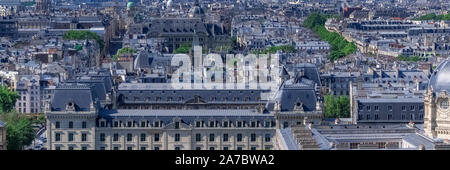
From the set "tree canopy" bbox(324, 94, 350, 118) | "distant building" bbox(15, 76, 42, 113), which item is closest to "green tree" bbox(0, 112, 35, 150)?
"tree canopy" bbox(324, 94, 350, 118)

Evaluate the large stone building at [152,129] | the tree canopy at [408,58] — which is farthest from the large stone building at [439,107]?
the tree canopy at [408,58]

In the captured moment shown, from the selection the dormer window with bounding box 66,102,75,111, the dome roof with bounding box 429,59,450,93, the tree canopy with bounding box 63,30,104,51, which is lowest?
the tree canopy with bounding box 63,30,104,51

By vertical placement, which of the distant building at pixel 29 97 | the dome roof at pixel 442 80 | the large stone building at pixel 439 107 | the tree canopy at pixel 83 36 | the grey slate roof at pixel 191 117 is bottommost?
the distant building at pixel 29 97

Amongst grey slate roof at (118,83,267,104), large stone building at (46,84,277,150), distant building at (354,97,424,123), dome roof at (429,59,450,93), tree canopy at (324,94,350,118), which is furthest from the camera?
tree canopy at (324,94,350,118)

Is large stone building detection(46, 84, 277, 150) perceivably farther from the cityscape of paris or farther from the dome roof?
the dome roof

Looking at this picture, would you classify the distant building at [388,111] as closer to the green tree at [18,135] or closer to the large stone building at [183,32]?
the green tree at [18,135]

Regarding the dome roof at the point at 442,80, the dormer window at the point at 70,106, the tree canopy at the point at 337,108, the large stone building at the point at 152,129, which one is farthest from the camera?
the tree canopy at the point at 337,108

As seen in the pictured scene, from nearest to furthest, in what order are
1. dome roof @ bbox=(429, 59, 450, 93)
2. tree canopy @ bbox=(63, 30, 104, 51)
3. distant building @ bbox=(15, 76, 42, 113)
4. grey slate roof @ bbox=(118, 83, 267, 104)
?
dome roof @ bbox=(429, 59, 450, 93) < grey slate roof @ bbox=(118, 83, 267, 104) < distant building @ bbox=(15, 76, 42, 113) < tree canopy @ bbox=(63, 30, 104, 51)
